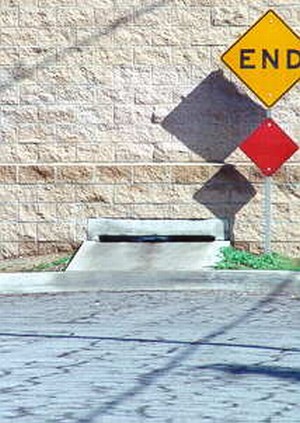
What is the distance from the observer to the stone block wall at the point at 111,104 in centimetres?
1650

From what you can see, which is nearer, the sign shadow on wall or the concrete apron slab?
the concrete apron slab

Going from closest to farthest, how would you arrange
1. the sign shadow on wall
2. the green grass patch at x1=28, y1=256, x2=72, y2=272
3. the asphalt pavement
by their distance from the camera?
the asphalt pavement → the green grass patch at x1=28, y1=256, x2=72, y2=272 → the sign shadow on wall

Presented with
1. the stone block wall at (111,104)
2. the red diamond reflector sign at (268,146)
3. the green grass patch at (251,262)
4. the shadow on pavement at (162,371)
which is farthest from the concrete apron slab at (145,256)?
the shadow on pavement at (162,371)

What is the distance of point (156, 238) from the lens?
646 inches

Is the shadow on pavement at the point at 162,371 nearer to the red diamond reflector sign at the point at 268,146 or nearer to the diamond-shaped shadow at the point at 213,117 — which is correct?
the red diamond reflector sign at the point at 268,146

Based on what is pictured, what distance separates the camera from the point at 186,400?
8.44 m

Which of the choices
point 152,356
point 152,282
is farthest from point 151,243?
point 152,356

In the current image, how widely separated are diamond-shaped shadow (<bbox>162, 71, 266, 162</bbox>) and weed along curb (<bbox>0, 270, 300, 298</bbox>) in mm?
2592

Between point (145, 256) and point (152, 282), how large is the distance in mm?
1011

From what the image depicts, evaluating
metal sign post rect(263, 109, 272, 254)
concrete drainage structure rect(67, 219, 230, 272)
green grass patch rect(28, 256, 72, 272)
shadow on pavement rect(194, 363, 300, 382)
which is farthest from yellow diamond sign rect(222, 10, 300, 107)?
shadow on pavement rect(194, 363, 300, 382)

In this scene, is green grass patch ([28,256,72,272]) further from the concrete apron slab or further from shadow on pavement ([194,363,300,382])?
shadow on pavement ([194,363,300,382])

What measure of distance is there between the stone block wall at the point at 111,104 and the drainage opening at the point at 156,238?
295 mm

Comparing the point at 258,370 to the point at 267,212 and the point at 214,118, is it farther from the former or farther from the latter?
the point at 214,118

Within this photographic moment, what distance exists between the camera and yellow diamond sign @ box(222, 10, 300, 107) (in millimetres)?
15969
